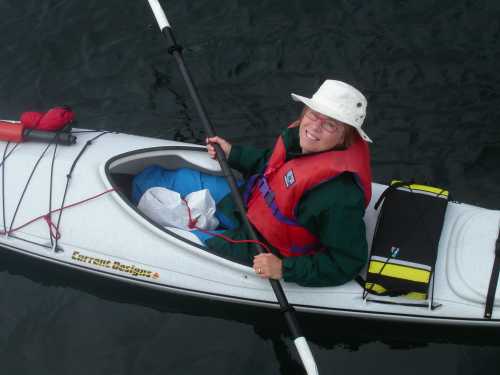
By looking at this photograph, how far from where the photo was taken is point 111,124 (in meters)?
5.57

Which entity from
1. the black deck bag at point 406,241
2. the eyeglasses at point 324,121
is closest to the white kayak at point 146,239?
the black deck bag at point 406,241

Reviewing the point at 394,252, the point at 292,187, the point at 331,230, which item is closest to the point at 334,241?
the point at 331,230

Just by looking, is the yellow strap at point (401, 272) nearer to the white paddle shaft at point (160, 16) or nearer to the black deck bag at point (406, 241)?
the black deck bag at point (406, 241)

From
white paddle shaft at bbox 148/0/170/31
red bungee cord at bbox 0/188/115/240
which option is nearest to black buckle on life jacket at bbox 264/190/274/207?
red bungee cord at bbox 0/188/115/240

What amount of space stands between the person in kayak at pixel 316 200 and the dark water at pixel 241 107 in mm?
661

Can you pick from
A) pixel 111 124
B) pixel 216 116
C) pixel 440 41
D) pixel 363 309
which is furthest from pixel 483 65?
pixel 111 124

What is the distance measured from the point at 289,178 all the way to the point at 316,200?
0.27 metres

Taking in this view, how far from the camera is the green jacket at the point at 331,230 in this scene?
3.08 metres

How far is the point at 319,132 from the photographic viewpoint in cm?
321

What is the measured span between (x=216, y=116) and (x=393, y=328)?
2.68 meters

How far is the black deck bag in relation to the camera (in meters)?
3.37

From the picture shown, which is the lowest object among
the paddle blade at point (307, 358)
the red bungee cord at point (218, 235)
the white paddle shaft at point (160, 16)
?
the paddle blade at point (307, 358)

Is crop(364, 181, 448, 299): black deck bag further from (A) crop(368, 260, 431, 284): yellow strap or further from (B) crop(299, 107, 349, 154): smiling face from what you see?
(B) crop(299, 107, 349, 154): smiling face

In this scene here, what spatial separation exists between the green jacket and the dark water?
691 millimetres
